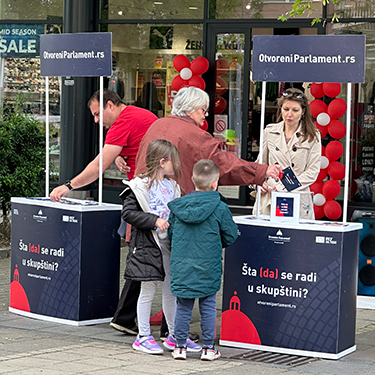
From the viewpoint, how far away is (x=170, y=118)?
6066 mm

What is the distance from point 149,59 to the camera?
1309 centimetres

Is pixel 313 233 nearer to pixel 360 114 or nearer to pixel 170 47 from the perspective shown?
pixel 360 114

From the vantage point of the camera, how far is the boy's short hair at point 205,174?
18.0ft

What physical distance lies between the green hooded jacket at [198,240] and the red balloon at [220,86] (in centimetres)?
737

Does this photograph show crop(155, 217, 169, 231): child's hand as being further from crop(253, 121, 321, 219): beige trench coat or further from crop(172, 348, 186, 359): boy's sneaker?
crop(253, 121, 321, 219): beige trench coat

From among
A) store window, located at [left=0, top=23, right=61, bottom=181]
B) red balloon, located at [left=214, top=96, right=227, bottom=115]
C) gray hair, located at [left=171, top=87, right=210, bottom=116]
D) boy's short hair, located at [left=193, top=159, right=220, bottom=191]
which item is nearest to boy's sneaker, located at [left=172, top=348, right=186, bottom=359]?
boy's short hair, located at [left=193, top=159, right=220, bottom=191]

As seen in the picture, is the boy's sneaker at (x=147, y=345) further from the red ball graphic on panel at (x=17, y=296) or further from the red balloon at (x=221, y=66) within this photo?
the red balloon at (x=221, y=66)

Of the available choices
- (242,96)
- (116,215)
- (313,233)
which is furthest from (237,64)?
(313,233)

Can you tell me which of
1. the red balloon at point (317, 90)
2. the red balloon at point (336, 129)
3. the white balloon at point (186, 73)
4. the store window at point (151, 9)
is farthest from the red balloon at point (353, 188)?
the store window at point (151, 9)

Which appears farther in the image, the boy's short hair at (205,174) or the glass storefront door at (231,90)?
the glass storefront door at (231,90)

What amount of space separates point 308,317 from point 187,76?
714 cm

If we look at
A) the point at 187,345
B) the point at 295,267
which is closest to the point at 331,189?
the point at 295,267

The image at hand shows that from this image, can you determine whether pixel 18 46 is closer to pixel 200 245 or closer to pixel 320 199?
pixel 320 199

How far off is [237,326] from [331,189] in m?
5.29
